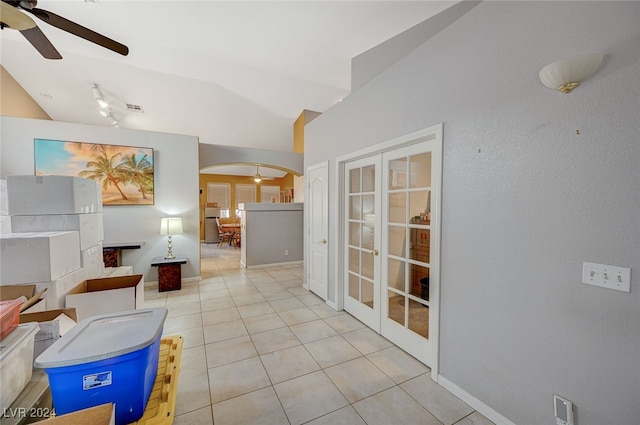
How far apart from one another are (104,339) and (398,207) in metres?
2.35

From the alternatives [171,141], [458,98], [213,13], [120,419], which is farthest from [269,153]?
[120,419]

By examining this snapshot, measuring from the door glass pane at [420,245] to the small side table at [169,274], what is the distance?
12.6ft

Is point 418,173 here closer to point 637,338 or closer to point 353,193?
point 353,193

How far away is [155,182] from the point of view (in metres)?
4.54

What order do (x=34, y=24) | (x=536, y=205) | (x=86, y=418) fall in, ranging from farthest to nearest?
(x=34, y=24)
(x=536, y=205)
(x=86, y=418)

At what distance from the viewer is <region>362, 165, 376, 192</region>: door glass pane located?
9.44 feet

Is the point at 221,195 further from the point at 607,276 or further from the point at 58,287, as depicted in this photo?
the point at 607,276

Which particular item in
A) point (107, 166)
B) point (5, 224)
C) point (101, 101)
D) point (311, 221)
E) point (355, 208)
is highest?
point (101, 101)

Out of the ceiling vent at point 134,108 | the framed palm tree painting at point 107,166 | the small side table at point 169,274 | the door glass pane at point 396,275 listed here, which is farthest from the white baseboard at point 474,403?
the ceiling vent at point 134,108

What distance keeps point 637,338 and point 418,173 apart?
1593 millimetres

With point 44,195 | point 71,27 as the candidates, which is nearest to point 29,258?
point 44,195

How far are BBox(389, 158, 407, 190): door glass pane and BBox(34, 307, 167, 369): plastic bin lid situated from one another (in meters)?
2.19

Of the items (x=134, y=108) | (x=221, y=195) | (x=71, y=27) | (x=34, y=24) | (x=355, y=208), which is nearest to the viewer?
(x=34, y=24)

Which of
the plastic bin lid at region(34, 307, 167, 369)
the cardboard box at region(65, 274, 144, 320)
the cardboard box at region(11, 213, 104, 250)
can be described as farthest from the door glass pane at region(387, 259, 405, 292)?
the cardboard box at region(11, 213, 104, 250)
